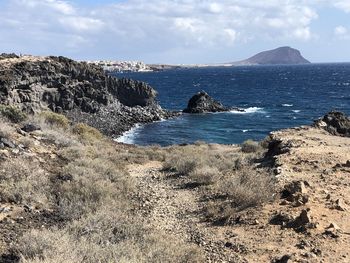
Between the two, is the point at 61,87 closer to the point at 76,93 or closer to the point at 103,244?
the point at 76,93

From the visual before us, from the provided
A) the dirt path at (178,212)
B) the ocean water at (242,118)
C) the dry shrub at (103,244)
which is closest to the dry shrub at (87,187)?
the dirt path at (178,212)

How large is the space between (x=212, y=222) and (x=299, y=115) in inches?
2252

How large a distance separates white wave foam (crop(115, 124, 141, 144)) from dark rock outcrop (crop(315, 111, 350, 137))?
849 inches

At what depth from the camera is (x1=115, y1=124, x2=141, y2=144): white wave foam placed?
47.3m

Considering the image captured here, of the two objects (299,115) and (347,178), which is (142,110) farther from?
(347,178)

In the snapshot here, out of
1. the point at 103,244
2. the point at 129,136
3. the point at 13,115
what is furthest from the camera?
the point at 129,136

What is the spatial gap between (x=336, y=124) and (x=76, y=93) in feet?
119

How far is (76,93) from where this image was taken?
5788 cm

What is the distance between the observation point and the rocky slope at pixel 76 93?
48.4 metres

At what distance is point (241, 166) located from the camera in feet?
60.5

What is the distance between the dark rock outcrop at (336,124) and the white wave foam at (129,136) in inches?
849

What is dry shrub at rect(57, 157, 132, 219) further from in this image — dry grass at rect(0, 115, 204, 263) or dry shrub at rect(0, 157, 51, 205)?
dry shrub at rect(0, 157, 51, 205)

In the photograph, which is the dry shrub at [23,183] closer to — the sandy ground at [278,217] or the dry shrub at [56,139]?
the sandy ground at [278,217]

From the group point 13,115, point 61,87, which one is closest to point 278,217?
point 13,115
